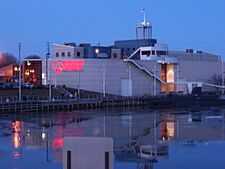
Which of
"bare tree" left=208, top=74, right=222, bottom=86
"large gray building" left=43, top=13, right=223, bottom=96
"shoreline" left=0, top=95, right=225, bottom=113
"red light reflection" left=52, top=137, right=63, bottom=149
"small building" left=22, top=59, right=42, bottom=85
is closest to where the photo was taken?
"red light reflection" left=52, top=137, right=63, bottom=149

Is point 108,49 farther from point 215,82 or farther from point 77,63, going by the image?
point 215,82

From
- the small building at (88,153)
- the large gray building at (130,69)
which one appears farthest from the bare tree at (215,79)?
the small building at (88,153)

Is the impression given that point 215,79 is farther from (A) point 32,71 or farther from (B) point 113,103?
(A) point 32,71

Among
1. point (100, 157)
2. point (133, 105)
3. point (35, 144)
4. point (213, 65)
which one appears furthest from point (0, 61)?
point (100, 157)

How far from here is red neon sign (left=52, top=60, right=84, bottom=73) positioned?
98.6 m

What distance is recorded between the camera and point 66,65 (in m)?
98.7

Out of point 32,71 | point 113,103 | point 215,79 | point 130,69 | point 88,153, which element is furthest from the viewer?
point 215,79

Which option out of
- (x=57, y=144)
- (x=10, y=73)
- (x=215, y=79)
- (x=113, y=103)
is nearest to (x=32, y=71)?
(x=10, y=73)

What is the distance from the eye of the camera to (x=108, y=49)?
380 feet

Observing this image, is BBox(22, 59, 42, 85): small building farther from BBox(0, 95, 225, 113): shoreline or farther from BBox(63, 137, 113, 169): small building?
BBox(63, 137, 113, 169): small building

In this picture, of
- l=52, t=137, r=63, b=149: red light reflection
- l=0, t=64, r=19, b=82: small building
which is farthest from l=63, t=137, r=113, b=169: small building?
l=0, t=64, r=19, b=82: small building

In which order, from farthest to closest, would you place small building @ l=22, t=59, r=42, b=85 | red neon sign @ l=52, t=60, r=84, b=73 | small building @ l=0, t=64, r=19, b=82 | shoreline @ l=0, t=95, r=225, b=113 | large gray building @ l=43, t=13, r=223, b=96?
small building @ l=0, t=64, r=19, b=82, small building @ l=22, t=59, r=42, b=85, large gray building @ l=43, t=13, r=223, b=96, red neon sign @ l=52, t=60, r=84, b=73, shoreline @ l=0, t=95, r=225, b=113

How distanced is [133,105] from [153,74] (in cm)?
1836

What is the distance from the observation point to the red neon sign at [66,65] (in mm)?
98625
